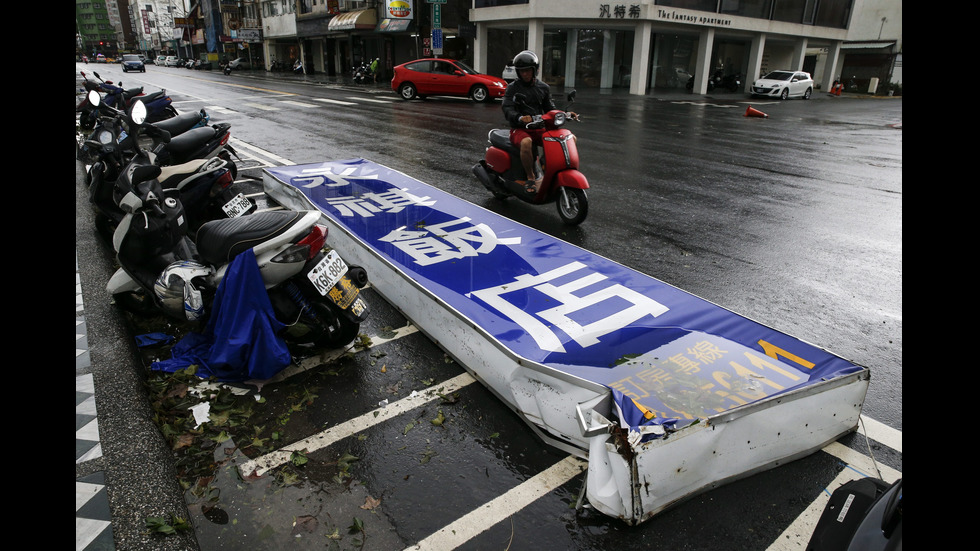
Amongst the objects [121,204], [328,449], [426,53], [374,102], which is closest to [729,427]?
[328,449]

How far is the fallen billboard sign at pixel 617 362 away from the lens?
2465mm

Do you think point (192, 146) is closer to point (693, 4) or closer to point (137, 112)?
point (137, 112)

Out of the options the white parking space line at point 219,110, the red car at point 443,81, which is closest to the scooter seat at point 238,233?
the white parking space line at point 219,110

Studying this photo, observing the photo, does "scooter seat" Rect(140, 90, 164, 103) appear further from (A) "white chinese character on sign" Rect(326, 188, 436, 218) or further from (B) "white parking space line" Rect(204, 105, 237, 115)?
(B) "white parking space line" Rect(204, 105, 237, 115)


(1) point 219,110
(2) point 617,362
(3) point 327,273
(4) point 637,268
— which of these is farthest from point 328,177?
(1) point 219,110

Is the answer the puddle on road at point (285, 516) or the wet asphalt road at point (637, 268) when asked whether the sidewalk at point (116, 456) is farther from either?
the puddle on road at point (285, 516)

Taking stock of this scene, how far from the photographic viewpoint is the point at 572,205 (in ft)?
21.5

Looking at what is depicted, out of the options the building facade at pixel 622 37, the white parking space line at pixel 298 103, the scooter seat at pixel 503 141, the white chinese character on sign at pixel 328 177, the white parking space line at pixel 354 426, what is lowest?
the white parking space line at pixel 354 426

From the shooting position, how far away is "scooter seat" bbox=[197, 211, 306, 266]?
3.51 m

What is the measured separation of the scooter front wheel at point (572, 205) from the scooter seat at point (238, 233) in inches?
141

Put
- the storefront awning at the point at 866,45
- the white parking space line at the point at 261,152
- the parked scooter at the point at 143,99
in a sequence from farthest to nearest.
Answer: the storefront awning at the point at 866,45 → the white parking space line at the point at 261,152 → the parked scooter at the point at 143,99
